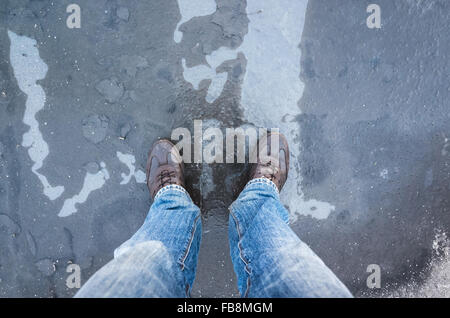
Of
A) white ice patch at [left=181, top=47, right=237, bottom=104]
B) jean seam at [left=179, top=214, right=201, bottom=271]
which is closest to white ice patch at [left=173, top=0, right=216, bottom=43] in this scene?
white ice patch at [left=181, top=47, right=237, bottom=104]

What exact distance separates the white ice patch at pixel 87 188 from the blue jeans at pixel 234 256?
464mm

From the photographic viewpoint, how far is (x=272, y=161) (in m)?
1.89

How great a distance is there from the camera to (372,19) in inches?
74.7

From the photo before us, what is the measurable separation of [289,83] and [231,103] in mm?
406

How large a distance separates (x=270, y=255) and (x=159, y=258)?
491 mm

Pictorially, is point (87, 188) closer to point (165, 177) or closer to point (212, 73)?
point (165, 177)

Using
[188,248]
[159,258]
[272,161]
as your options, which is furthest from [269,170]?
[159,258]

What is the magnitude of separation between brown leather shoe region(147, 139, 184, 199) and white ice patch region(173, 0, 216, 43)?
0.70 meters

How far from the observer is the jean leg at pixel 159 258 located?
1.09 m

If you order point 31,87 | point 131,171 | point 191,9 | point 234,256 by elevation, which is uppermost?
point 191,9

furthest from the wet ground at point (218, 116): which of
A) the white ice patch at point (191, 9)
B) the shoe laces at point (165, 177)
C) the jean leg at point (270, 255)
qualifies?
the jean leg at point (270, 255)

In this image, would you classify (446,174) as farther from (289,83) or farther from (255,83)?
(255,83)
